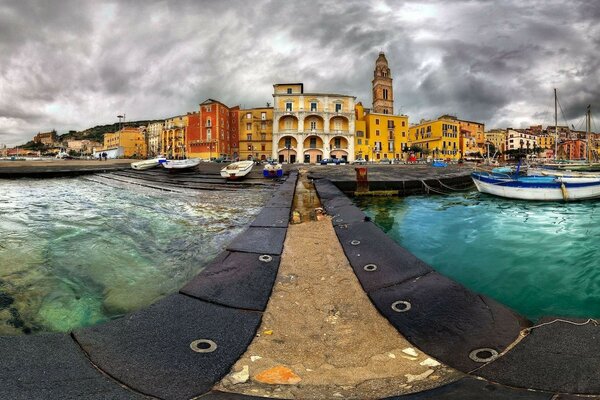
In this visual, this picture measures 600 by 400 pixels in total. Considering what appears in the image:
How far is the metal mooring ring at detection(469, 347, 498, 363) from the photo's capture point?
96.4 inches

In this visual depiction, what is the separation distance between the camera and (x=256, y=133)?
66500mm

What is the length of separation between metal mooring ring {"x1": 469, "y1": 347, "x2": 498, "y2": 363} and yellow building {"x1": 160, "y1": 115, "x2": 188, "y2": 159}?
89.6 meters

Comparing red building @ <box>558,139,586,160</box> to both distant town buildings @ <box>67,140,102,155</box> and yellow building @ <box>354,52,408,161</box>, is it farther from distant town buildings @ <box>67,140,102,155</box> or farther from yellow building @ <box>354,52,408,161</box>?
distant town buildings @ <box>67,140,102,155</box>

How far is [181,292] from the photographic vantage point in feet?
11.9

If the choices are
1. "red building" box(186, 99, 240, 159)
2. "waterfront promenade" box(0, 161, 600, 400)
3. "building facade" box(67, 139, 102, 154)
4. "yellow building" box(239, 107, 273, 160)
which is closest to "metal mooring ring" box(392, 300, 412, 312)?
"waterfront promenade" box(0, 161, 600, 400)

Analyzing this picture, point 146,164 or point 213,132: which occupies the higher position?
point 213,132

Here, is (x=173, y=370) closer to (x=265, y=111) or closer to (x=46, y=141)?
(x=265, y=111)

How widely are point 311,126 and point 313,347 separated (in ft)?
187

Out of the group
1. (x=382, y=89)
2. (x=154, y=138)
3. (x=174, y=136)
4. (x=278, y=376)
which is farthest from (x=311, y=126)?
(x=154, y=138)

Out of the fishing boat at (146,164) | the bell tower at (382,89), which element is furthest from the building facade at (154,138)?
the fishing boat at (146,164)

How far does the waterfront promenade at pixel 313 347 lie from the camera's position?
2.06 meters

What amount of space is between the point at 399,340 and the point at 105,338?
95.3 inches

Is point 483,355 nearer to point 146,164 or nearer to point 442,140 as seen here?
point 146,164

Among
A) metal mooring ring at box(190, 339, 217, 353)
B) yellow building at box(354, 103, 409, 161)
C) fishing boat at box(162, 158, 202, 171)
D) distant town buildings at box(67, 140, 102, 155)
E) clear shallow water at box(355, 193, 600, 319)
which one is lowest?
clear shallow water at box(355, 193, 600, 319)
